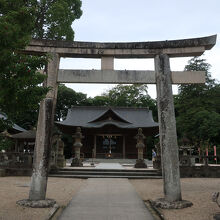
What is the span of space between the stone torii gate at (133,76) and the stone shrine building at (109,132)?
57.4 feet

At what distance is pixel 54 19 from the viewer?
49.3ft

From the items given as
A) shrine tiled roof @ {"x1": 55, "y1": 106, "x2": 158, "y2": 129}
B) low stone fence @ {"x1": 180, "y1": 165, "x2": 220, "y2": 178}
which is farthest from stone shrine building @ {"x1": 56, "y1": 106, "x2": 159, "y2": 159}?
low stone fence @ {"x1": 180, "y1": 165, "x2": 220, "y2": 178}

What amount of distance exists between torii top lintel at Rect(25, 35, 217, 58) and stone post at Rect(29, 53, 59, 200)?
0.75 m

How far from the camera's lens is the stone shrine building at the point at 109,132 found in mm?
24531

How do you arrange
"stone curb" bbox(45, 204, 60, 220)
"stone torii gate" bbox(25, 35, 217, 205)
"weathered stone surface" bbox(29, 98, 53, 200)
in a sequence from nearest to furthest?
1. "stone curb" bbox(45, 204, 60, 220)
2. "weathered stone surface" bbox(29, 98, 53, 200)
3. "stone torii gate" bbox(25, 35, 217, 205)

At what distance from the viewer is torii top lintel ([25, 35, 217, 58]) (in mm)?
6340

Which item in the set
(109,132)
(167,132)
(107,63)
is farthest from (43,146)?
(109,132)

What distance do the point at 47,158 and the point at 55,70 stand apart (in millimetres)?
2546

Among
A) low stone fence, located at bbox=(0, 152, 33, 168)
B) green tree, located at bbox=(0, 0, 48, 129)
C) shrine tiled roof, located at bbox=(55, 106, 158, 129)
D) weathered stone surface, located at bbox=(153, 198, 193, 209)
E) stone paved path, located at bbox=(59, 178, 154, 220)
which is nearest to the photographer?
green tree, located at bbox=(0, 0, 48, 129)

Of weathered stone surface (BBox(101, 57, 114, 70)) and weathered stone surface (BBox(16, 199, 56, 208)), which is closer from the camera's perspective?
weathered stone surface (BBox(16, 199, 56, 208))

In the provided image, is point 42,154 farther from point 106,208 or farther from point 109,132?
point 109,132

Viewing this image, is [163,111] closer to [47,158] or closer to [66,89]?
[47,158]

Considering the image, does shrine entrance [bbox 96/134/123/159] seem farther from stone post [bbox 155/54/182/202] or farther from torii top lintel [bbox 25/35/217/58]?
stone post [bbox 155/54/182/202]

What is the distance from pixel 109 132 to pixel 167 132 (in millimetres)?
19856
